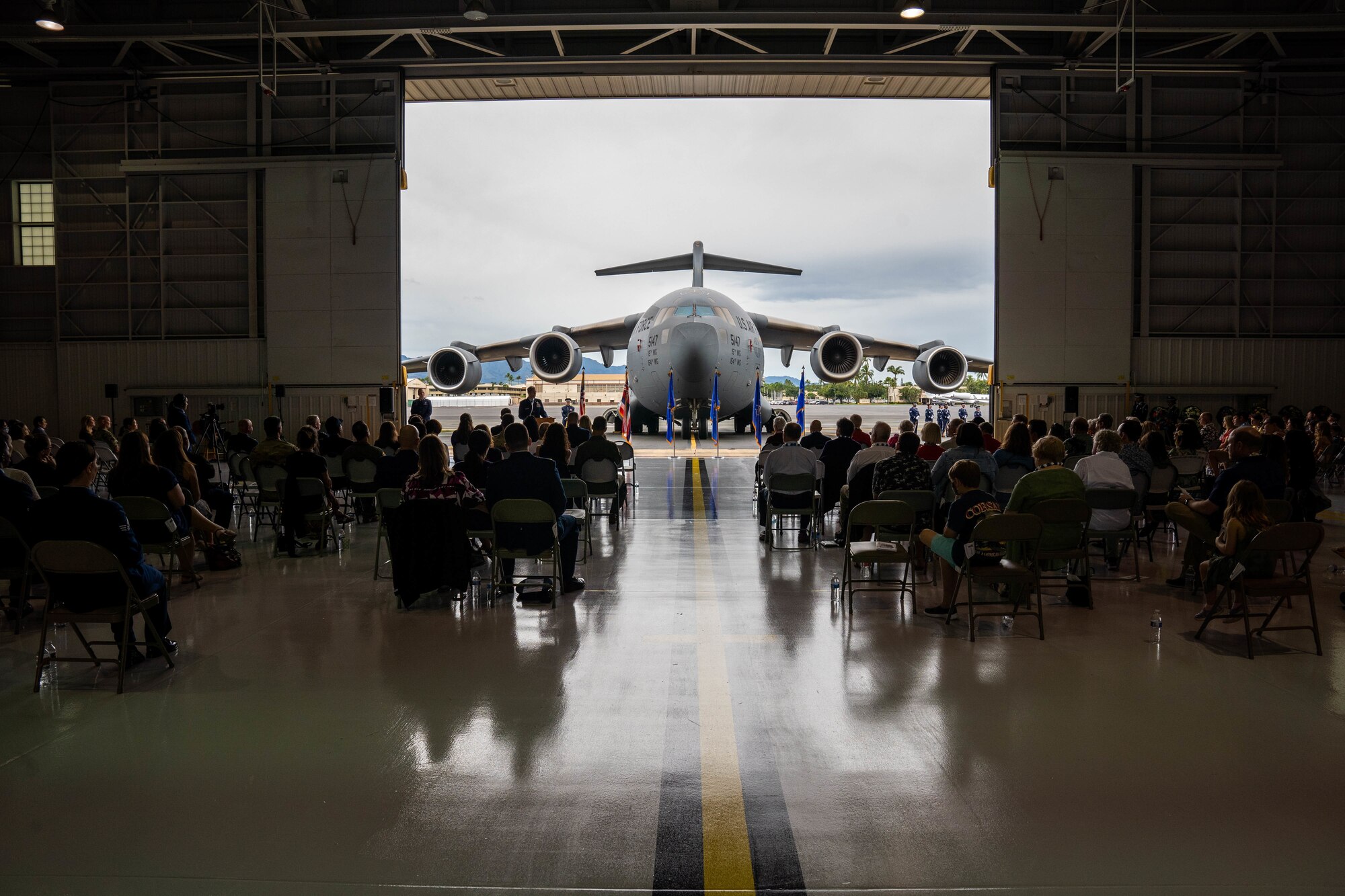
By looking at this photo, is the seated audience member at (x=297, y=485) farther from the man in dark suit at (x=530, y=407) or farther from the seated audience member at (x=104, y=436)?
the man in dark suit at (x=530, y=407)

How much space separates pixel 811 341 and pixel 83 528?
2365cm

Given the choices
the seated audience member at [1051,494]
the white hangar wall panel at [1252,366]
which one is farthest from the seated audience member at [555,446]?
the white hangar wall panel at [1252,366]

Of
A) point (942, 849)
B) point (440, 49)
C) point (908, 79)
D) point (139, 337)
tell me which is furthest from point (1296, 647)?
point (139, 337)

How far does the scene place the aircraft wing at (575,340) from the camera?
25.1 m

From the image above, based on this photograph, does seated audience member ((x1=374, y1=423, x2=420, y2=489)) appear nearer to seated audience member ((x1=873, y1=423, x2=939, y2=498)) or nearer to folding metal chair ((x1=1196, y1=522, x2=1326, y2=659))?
seated audience member ((x1=873, y1=423, x2=939, y2=498))

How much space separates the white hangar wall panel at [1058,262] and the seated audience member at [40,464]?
56.5ft

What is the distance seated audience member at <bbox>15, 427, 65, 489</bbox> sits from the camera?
24.1ft

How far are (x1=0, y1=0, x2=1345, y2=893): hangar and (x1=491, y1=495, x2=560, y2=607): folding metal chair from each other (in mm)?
503

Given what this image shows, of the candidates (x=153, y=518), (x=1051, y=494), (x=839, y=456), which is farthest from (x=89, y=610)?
(x=839, y=456)

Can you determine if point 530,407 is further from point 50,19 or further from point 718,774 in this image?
point 718,774

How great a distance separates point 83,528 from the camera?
4.77 m

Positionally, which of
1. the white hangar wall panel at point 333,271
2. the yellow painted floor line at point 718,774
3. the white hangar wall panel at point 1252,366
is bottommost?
the yellow painted floor line at point 718,774

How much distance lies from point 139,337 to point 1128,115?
2313 cm

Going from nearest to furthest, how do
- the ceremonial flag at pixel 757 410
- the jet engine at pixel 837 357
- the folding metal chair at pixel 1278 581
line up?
the folding metal chair at pixel 1278 581 → the jet engine at pixel 837 357 → the ceremonial flag at pixel 757 410
